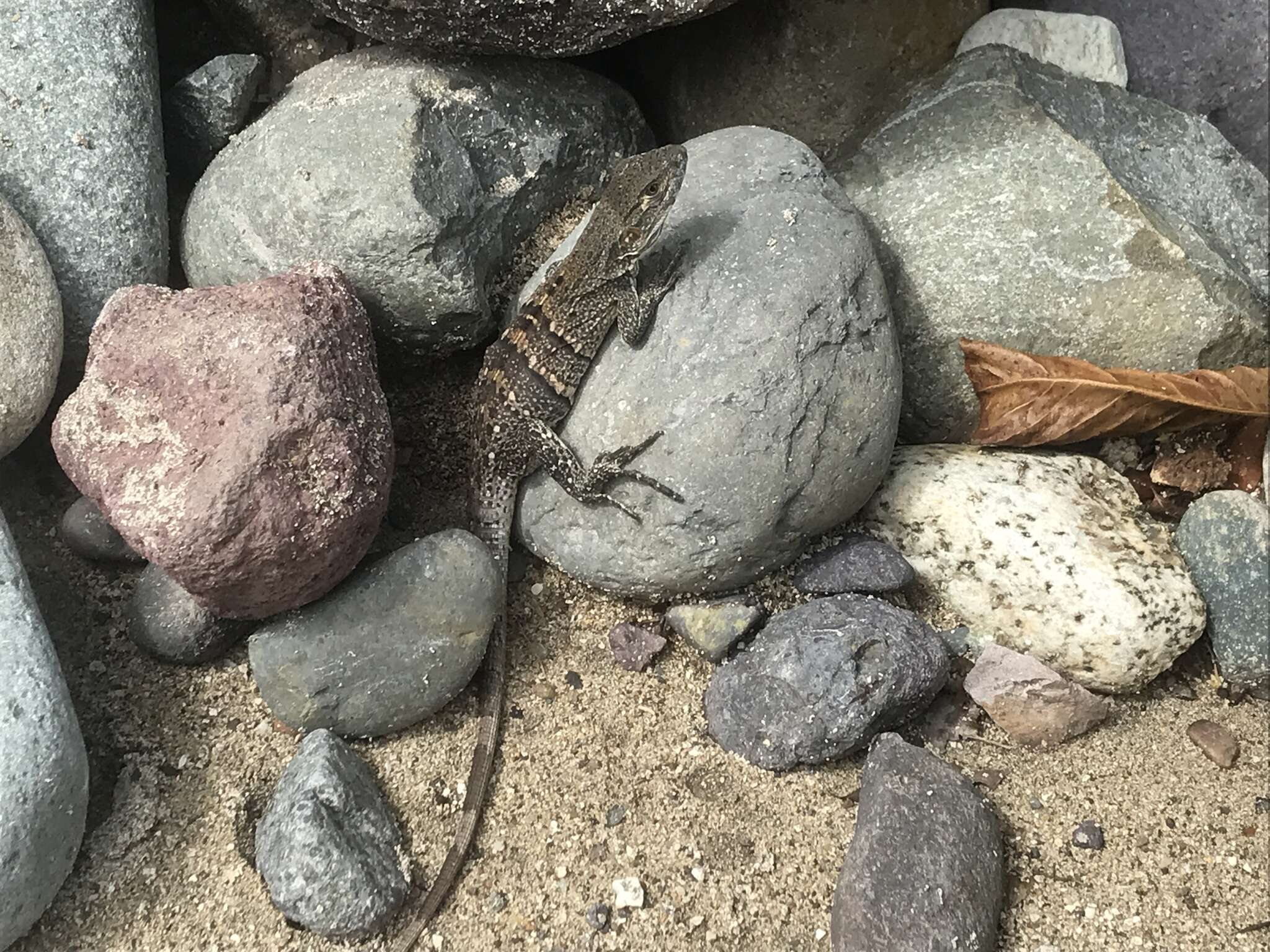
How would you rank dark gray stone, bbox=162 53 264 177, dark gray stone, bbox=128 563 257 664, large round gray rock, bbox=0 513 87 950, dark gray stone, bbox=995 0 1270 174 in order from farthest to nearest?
1. dark gray stone, bbox=995 0 1270 174
2. dark gray stone, bbox=162 53 264 177
3. dark gray stone, bbox=128 563 257 664
4. large round gray rock, bbox=0 513 87 950

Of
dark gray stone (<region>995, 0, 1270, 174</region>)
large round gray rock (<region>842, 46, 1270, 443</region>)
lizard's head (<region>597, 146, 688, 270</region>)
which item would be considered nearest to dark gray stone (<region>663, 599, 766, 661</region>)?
large round gray rock (<region>842, 46, 1270, 443</region>)

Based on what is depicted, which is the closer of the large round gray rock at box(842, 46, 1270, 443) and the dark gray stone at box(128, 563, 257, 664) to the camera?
the dark gray stone at box(128, 563, 257, 664)

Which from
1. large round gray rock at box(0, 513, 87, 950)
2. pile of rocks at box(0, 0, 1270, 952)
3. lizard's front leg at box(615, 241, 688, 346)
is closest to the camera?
large round gray rock at box(0, 513, 87, 950)

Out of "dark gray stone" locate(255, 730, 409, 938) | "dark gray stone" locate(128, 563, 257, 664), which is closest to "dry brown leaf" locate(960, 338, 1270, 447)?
"dark gray stone" locate(255, 730, 409, 938)

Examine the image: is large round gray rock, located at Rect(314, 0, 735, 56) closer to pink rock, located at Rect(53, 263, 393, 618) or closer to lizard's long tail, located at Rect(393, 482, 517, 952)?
pink rock, located at Rect(53, 263, 393, 618)

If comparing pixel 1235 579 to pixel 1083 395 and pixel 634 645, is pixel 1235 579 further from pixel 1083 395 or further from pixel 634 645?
pixel 634 645

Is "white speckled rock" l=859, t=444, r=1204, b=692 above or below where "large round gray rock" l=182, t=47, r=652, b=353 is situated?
below

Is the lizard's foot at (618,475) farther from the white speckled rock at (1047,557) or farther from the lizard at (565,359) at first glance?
the white speckled rock at (1047,557)

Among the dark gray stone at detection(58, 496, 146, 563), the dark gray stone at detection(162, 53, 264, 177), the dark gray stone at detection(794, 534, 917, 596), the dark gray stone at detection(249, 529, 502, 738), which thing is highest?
the dark gray stone at detection(162, 53, 264, 177)

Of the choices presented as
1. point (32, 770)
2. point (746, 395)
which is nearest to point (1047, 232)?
point (746, 395)
